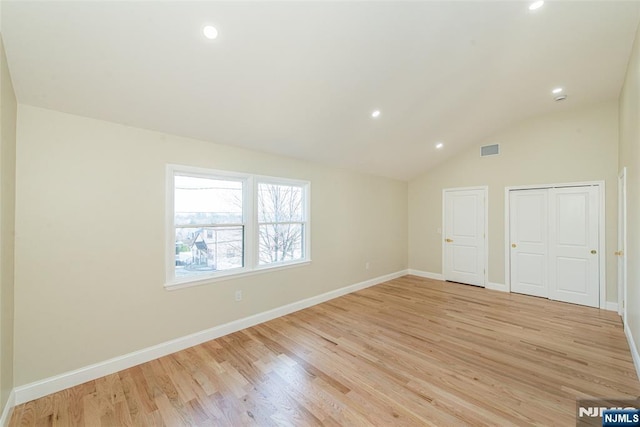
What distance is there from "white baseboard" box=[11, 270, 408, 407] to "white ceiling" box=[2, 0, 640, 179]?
2.28 m

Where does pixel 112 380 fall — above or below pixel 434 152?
below

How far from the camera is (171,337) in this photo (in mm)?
2795

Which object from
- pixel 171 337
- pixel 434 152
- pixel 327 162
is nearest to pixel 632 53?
pixel 434 152

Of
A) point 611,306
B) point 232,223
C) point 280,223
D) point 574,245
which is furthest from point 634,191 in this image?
point 232,223

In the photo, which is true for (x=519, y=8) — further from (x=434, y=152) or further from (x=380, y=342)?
(x=380, y=342)

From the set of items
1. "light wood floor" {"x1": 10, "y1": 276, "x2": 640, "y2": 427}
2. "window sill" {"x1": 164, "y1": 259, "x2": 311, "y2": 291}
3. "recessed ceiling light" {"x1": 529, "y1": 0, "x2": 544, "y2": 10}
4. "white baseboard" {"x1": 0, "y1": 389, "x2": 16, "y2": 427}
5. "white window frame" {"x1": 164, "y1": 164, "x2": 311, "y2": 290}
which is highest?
"recessed ceiling light" {"x1": 529, "y1": 0, "x2": 544, "y2": 10}

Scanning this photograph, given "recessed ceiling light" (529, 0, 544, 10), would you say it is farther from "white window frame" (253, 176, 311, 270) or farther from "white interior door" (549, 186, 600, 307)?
"white interior door" (549, 186, 600, 307)

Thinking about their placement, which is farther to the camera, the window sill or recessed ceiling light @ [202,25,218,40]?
the window sill

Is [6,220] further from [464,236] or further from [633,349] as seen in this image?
[464,236]

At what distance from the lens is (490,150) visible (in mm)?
5156

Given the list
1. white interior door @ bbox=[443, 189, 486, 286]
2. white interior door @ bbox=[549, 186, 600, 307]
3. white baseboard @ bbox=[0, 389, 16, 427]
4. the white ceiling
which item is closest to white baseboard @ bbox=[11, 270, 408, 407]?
white baseboard @ bbox=[0, 389, 16, 427]

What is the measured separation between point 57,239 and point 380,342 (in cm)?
333

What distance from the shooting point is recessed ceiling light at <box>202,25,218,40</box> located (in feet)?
6.08

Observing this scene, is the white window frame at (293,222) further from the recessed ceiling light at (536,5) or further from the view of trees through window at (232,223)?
the recessed ceiling light at (536,5)
